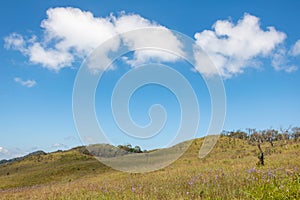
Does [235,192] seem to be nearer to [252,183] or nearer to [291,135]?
[252,183]

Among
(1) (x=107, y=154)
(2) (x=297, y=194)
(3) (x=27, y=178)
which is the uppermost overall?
(1) (x=107, y=154)

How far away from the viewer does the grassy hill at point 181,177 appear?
6.78 metres

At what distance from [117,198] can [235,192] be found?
304 centimetres

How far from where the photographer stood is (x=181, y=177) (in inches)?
452

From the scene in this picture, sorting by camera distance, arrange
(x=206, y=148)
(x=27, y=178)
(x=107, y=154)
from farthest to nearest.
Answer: (x=107, y=154) < (x=206, y=148) < (x=27, y=178)

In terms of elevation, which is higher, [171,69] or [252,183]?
[171,69]

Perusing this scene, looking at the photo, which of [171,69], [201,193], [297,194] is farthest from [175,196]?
[171,69]

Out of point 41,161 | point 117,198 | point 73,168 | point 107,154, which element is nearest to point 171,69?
point 117,198

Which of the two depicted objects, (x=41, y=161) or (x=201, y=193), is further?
(x=41, y=161)

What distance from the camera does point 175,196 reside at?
6754 mm

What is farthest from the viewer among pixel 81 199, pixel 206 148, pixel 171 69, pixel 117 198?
pixel 206 148

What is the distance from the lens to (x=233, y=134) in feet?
171

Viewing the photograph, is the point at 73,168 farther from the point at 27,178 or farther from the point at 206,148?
the point at 206,148

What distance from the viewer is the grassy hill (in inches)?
267
